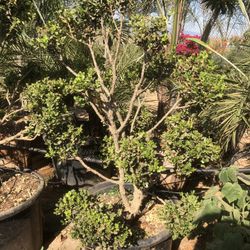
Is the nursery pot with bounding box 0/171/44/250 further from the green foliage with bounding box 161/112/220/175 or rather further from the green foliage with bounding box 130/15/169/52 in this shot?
the green foliage with bounding box 130/15/169/52

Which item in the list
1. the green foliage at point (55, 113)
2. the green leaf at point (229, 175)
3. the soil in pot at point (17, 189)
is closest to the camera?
the green foliage at point (55, 113)

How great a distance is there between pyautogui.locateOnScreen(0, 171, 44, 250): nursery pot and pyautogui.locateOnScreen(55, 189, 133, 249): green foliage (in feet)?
1.42

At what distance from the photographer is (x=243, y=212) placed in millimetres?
2502

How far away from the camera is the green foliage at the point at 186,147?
2320 mm

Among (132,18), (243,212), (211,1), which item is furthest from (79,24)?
(211,1)

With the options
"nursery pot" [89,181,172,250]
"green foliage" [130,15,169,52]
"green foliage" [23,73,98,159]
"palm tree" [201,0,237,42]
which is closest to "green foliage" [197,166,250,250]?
"nursery pot" [89,181,172,250]

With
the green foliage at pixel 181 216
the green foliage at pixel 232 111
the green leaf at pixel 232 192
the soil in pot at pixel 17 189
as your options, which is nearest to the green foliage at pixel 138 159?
the green foliage at pixel 181 216

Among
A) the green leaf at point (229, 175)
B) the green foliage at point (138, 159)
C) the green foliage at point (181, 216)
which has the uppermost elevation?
the green foliage at point (138, 159)

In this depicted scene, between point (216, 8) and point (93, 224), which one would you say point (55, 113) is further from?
point (216, 8)

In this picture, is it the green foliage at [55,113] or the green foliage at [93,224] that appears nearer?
the green foliage at [93,224]

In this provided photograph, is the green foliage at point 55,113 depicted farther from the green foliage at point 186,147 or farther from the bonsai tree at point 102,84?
the green foliage at point 186,147

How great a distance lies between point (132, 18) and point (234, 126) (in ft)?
4.12

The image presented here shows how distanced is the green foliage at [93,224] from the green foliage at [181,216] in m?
0.27

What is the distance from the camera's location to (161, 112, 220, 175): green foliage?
2.32 meters
